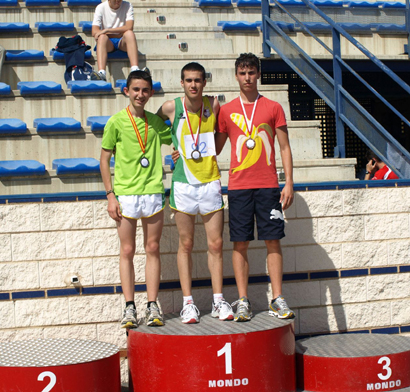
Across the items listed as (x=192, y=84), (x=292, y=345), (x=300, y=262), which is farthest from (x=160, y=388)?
(x=192, y=84)

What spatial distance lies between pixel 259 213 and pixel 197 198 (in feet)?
1.54

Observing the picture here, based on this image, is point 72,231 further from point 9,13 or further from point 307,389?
point 9,13

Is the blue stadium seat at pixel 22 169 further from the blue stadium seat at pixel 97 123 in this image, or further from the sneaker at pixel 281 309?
the sneaker at pixel 281 309

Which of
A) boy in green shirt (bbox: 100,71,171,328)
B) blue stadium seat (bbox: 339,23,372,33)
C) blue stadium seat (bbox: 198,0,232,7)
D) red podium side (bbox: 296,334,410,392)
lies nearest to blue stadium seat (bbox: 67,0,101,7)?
blue stadium seat (bbox: 198,0,232,7)

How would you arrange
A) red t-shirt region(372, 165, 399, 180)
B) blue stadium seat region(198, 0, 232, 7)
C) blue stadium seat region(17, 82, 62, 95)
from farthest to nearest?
1. blue stadium seat region(198, 0, 232, 7)
2. blue stadium seat region(17, 82, 62, 95)
3. red t-shirt region(372, 165, 399, 180)

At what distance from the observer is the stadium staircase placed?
630cm

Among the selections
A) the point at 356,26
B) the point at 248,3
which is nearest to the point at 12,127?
the point at 248,3

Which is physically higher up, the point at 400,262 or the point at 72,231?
the point at 72,231

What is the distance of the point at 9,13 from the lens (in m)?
8.91

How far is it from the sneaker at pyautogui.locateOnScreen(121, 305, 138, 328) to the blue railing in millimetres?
2756

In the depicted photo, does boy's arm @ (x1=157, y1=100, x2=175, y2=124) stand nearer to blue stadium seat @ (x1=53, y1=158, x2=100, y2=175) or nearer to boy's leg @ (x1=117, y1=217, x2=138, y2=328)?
boy's leg @ (x1=117, y1=217, x2=138, y2=328)

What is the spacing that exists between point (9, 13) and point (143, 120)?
17.0ft

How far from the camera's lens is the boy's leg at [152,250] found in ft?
15.1

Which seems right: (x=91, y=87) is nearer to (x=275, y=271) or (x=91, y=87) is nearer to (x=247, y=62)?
(x=247, y=62)
